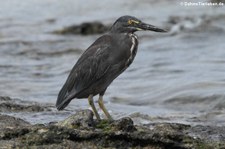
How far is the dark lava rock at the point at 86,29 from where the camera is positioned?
65.9 ft

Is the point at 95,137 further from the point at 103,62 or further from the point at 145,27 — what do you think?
the point at 145,27

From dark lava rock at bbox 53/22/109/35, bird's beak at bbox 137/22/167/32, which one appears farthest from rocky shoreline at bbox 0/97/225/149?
dark lava rock at bbox 53/22/109/35

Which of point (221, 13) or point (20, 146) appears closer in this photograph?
point (20, 146)

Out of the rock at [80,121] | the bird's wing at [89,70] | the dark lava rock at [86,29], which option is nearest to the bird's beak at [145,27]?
the bird's wing at [89,70]

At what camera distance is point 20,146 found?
591 cm

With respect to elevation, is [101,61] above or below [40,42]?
above

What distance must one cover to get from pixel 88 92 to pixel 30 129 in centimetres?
204

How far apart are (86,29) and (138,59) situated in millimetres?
4536

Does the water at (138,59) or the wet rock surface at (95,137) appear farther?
the water at (138,59)

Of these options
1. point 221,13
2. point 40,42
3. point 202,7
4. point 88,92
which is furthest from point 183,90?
point 202,7

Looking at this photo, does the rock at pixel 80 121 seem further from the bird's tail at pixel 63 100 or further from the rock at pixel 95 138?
the bird's tail at pixel 63 100

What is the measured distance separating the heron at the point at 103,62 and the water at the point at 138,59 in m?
0.83

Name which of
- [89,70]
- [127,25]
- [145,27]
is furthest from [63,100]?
[145,27]

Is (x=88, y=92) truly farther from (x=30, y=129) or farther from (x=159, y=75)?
(x=159, y=75)
